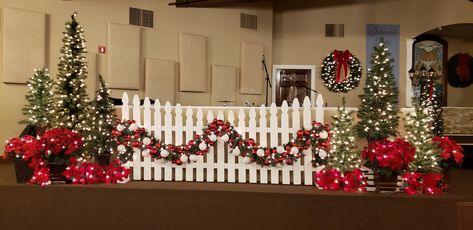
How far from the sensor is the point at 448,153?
402cm

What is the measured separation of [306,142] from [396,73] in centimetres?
741

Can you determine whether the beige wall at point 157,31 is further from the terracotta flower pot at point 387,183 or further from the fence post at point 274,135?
the terracotta flower pot at point 387,183

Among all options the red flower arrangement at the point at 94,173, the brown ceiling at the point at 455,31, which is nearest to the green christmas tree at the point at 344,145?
the red flower arrangement at the point at 94,173

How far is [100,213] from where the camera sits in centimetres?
374

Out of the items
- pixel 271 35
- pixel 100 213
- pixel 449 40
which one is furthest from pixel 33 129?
pixel 449 40

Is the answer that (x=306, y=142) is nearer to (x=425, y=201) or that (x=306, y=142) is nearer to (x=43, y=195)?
(x=425, y=201)

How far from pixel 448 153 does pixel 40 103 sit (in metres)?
4.66

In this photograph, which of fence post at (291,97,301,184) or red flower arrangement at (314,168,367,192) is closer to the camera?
red flower arrangement at (314,168,367,192)

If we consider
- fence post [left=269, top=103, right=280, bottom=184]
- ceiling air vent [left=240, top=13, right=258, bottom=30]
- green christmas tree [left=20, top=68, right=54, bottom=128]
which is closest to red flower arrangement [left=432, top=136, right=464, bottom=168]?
fence post [left=269, top=103, right=280, bottom=184]

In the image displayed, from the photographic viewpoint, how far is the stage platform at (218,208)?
350 centimetres

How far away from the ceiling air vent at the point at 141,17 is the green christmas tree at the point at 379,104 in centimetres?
547

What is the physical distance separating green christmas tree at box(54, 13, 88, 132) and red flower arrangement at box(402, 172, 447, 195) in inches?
145

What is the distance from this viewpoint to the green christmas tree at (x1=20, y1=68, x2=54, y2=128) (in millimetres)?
4848

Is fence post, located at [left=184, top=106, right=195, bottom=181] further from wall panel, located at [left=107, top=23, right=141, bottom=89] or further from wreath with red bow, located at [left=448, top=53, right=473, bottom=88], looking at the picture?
wreath with red bow, located at [left=448, top=53, right=473, bottom=88]
